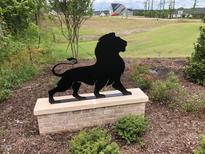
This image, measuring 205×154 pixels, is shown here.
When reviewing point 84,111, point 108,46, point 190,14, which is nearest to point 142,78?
point 108,46

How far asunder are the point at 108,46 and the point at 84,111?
119cm

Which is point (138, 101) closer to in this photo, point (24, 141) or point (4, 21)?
point (24, 141)

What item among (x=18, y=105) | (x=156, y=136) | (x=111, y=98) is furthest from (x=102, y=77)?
(x=18, y=105)

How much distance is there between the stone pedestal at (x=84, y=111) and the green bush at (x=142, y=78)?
1262mm

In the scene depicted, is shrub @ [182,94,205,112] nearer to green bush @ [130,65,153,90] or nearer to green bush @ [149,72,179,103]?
green bush @ [149,72,179,103]

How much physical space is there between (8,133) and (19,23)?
5.02 m

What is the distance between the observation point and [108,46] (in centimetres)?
472

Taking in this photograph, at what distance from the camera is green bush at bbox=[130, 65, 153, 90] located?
6176 mm

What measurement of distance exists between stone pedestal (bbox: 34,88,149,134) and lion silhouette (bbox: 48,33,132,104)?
0.62 feet

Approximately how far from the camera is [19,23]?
8.80 meters

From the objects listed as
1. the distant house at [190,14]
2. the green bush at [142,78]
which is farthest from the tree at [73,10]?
the distant house at [190,14]

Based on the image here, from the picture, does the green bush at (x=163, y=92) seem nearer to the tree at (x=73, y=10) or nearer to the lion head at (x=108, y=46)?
the lion head at (x=108, y=46)

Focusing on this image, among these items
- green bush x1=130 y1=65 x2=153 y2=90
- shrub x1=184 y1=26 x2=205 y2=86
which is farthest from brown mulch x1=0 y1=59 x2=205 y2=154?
shrub x1=184 y1=26 x2=205 y2=86

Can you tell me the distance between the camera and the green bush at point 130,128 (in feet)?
14.1
